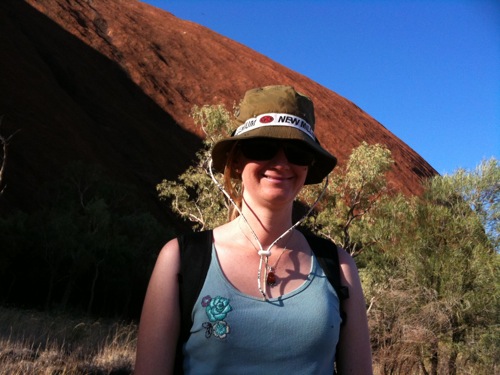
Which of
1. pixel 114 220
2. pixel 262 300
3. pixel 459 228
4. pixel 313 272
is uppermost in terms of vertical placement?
pixel 114 220

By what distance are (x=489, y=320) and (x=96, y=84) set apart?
38.7 m

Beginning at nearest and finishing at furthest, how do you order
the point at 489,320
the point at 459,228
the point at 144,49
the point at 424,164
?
the point at 489,320 < the point at 459,228 < the point at 144,49 < the point at 424,164

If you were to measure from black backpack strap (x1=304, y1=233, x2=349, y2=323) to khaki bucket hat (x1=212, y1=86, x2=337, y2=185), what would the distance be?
0.28 metres

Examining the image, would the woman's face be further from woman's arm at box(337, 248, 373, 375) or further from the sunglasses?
woman's arm at box(337, 248, 373, 375)

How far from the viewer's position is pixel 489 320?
12148 mm

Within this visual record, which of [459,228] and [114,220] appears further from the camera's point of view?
[114,220]

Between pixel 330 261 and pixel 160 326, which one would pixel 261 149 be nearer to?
pixel 330 261

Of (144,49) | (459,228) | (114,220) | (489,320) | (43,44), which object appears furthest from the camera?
(144,49)

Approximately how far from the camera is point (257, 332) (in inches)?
60.6

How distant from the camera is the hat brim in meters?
1.66

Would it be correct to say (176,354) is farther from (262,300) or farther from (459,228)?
(459,228)

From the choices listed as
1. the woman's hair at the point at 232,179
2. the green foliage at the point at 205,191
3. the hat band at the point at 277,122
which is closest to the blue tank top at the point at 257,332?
the woman's hair at the point at 232,179

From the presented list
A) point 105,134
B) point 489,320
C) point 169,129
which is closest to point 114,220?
point 105,134

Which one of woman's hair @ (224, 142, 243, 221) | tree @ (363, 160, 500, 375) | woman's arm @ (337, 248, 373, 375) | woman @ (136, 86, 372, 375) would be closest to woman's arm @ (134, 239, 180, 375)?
woman @ (136, 86, 372, 375)
